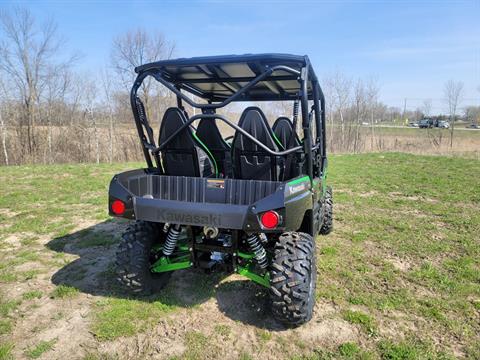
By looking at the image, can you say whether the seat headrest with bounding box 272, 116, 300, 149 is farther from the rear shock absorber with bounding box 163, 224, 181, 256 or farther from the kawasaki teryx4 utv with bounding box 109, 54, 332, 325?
the rear shock absorber with bounding box 163, 224, 181, 256

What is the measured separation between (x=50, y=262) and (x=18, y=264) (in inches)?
12.6

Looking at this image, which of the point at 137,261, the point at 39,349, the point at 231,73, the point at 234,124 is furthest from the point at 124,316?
the point at 231,73

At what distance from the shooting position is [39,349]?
2.30 m

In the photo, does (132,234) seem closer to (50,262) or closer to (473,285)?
(50,262)

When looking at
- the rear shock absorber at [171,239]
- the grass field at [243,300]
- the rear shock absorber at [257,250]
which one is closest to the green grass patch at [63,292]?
the grass field at [243,300]

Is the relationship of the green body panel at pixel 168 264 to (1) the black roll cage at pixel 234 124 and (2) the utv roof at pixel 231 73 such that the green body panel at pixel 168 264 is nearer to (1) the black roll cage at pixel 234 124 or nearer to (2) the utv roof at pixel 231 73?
(1) the black roll cage at pixel 234 124

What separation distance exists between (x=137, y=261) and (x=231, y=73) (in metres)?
1.95

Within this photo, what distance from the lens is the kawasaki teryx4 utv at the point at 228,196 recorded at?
8.00 ft

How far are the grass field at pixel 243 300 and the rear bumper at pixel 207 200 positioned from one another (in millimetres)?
804

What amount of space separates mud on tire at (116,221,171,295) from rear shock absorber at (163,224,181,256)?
15cm

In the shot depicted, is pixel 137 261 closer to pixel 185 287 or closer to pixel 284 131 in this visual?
pixel 185 287

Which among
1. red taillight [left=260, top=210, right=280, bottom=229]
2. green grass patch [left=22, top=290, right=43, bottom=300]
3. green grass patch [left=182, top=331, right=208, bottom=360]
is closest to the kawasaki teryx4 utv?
red taillight [left=260, top=210, right=280, bottom=229]

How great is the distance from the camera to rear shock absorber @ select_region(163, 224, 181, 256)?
286 cm

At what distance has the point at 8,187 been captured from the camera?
763 centimetres
